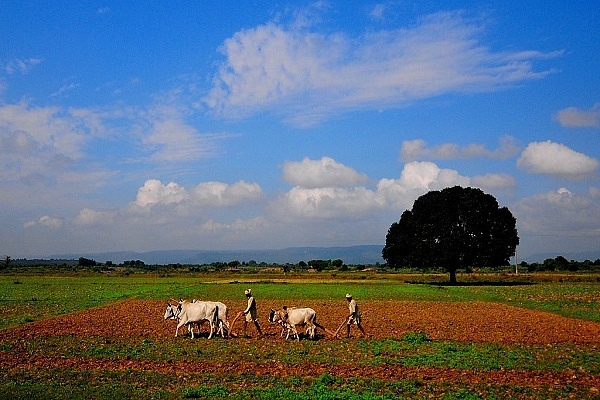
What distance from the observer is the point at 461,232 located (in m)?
77.9

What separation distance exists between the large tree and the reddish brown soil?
101 ft

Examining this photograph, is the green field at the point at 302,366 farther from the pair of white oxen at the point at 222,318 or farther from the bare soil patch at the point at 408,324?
the bare soil patch at the point at 408,324

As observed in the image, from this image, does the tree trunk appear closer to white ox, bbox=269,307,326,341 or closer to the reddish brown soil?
the reddish brown soil

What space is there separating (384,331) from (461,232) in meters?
52.5

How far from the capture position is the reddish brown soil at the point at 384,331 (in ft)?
59.1

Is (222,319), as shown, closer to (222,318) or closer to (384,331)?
(222,318)

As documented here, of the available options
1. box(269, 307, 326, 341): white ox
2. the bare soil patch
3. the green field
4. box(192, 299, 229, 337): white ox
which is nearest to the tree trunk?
the bare soil patch

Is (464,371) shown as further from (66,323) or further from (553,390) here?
(66,323)

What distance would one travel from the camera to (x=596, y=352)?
73.8ft

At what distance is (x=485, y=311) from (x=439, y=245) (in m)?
38.2

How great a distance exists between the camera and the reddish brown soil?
1802 centimetres

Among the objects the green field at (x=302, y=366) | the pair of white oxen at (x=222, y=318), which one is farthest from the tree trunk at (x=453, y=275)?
the pair of white oxen at (x=222, y=318)

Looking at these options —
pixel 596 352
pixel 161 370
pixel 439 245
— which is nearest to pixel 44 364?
pixel 161 370

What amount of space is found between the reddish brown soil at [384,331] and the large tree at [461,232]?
101 ft
